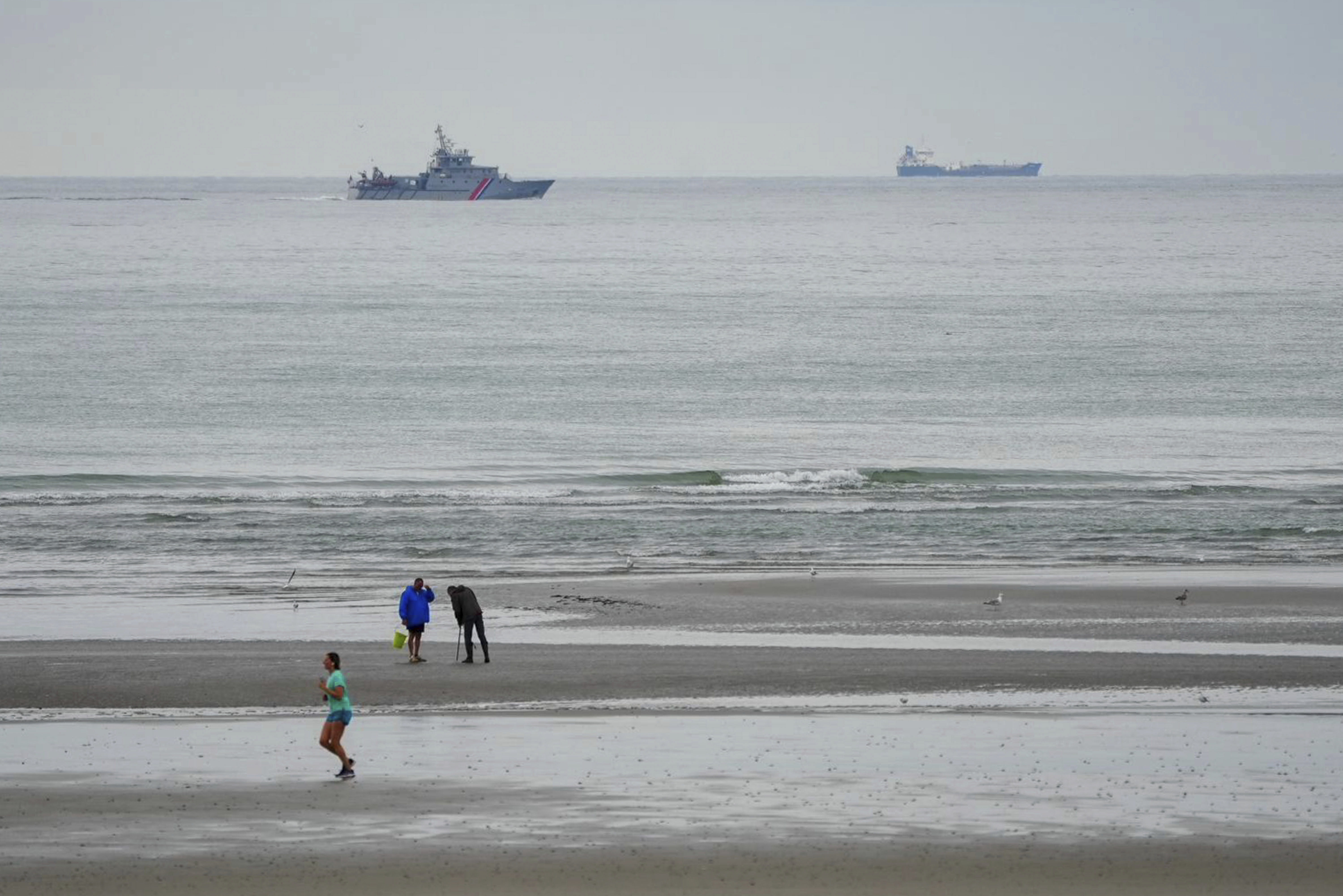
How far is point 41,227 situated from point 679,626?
6676 inches

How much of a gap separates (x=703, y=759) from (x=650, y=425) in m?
33.1

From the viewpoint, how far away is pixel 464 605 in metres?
20.7

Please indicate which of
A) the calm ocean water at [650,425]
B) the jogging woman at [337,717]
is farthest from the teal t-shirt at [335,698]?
the calm ocean water at [650,425]

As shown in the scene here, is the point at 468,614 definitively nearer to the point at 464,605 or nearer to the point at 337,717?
the point at 464,605

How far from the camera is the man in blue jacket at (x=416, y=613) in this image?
20672 millimetres

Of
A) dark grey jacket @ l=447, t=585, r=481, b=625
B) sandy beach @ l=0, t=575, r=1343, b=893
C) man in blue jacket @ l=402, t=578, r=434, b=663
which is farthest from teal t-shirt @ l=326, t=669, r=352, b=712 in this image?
dark grey jacket @ l=447, t=585, r=481, b=625

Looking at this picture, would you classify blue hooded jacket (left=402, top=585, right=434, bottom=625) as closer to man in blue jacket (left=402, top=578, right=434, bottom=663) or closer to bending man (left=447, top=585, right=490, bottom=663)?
man in blue jacket (left=402, top=578, right=434, bottom=663)

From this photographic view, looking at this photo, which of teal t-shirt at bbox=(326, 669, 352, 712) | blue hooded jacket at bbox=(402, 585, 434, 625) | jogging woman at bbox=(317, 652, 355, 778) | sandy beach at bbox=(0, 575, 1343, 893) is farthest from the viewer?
blue hooded jacket at bbox=(402, 585, 434, 625)

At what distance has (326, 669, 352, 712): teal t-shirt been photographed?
1573 cm

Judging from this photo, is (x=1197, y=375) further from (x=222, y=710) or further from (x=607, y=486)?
(x=222, y=710)

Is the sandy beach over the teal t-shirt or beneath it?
beneath

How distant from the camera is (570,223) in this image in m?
198

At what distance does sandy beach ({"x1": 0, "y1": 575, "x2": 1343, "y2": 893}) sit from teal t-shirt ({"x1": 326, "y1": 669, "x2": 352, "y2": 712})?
0.64 meters

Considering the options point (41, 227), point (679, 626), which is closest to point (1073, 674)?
point (679, 626)
